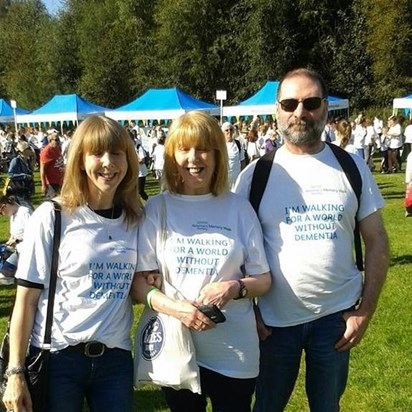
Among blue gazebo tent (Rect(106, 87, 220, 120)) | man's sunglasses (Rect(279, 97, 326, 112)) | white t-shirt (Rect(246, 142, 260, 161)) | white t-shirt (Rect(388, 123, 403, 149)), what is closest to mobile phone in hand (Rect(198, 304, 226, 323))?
man's sunglasses (Rect(279, 97, 326, 112))

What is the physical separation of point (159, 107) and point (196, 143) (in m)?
21.5

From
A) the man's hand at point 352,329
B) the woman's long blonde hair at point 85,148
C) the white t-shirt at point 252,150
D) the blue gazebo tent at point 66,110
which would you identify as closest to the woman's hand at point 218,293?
the woman's long blonde hair at point 85,148

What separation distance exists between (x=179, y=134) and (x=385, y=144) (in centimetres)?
1886

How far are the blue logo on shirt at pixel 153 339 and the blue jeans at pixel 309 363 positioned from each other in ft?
1.75

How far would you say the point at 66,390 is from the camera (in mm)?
2600

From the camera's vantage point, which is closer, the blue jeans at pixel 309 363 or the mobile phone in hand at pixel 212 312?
the mobile phone in hand at pixel 212 312

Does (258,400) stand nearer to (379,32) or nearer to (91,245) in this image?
(91,245)

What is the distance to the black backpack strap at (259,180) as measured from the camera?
2.88m

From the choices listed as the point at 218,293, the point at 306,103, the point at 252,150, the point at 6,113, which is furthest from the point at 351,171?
the point at 6,113

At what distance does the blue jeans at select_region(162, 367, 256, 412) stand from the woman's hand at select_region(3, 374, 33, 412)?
581mm

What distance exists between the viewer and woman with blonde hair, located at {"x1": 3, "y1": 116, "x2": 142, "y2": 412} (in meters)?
2.55

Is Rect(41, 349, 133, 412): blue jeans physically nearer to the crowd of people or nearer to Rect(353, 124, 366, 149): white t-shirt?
the crowd of people

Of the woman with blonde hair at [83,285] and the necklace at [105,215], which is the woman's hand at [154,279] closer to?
the woman with blonde hair at [83,285]

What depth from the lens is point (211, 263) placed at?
8.69 ft
